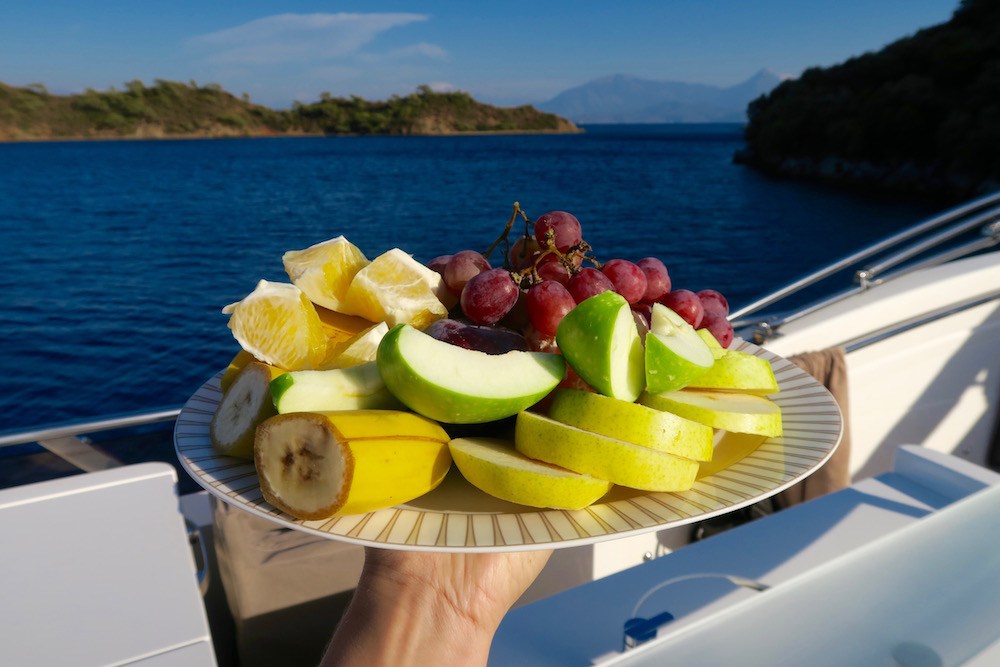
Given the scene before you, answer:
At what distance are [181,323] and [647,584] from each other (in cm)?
1397

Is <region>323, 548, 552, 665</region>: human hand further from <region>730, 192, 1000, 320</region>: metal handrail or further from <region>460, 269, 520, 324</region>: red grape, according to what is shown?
<region>730, 192, 1000, 320</region>: metal handrail

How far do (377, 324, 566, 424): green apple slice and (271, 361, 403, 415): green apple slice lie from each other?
5cm

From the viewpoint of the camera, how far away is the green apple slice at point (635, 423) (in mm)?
721

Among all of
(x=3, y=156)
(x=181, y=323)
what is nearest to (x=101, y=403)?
(x=181, y=323)

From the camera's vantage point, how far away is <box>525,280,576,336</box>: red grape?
0.88 meters

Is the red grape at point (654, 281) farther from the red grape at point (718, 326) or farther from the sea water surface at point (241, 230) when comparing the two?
the sea water surface at point (241, 230)

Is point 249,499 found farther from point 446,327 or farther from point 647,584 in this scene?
point 647,584

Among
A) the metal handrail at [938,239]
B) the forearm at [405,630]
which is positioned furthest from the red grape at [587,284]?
the metal handrail at [938,239]

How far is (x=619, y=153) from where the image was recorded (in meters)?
50.9

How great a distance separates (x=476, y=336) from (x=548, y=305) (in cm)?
12

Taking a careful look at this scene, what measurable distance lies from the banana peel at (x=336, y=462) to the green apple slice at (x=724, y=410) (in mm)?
321

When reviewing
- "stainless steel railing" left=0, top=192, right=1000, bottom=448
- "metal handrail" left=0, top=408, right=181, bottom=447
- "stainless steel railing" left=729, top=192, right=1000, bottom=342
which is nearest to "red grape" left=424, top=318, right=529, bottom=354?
"metal handrail" left=0, top=408, right=181, bottom=447

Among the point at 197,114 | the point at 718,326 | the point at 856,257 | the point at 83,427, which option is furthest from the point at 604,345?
the point at 197,114

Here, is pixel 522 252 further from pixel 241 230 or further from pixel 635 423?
pixel 241 230
